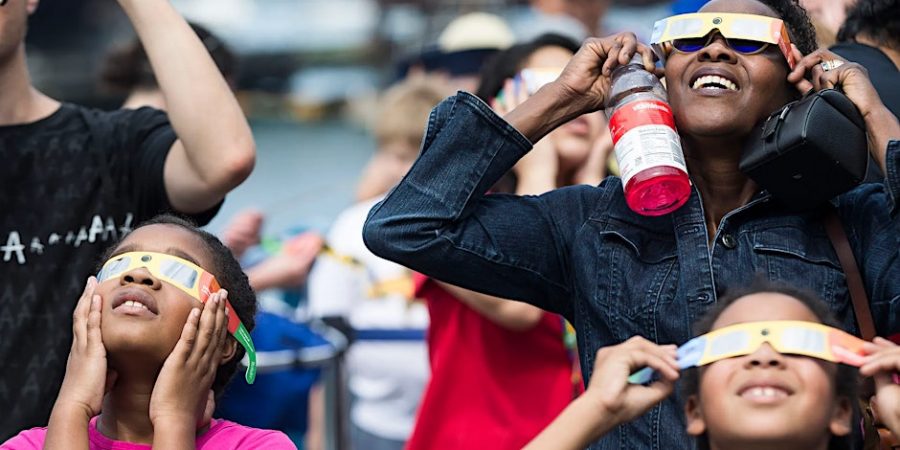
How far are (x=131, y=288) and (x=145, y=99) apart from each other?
7.13ft

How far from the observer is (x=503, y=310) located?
171 inches

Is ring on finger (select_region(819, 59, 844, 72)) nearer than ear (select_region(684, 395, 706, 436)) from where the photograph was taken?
No

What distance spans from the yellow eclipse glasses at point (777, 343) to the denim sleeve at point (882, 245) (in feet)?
0.98

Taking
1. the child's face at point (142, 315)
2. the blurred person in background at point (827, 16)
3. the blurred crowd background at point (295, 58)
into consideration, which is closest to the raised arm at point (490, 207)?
the child's face at point (142, 315)

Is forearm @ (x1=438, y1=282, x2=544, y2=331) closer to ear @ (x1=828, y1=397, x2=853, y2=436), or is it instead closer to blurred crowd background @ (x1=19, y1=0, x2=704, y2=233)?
ear @ (x1=828, y1=397, x2=853, y2=436)

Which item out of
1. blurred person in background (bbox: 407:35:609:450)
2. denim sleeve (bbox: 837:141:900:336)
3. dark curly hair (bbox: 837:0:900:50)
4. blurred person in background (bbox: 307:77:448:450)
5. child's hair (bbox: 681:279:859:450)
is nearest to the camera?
child's hair (bbox: 681:279:859:450)

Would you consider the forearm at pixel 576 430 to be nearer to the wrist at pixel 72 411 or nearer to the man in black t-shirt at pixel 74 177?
the wrist at pixel 72 411

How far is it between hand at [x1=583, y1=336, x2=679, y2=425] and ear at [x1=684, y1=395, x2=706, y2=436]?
9 cm

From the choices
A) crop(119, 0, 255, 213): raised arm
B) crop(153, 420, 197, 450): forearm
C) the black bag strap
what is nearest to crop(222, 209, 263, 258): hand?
crop(119, 0, 255, 213): raised arm

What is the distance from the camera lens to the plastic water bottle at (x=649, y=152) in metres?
3.01

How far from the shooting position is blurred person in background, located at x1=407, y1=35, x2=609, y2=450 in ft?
14.5

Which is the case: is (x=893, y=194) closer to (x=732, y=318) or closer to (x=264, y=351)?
(x=732, y=318)

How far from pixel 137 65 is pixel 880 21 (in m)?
2.69

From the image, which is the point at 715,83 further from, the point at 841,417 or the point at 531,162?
the point at 531,162
